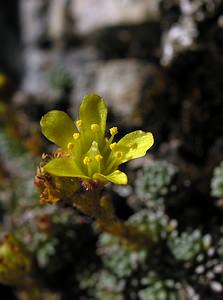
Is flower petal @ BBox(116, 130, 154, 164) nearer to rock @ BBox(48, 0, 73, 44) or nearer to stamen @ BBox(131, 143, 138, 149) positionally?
stamen @ BBox(131, 143, 138, 149)

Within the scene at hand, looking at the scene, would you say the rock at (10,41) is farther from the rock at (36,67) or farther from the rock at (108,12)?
the rock at (108,12)

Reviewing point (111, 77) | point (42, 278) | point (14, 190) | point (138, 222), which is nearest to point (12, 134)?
point (14, 190)

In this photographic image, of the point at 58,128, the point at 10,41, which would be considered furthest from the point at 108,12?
the point at 58,128

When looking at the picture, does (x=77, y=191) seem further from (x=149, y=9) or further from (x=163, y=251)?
(x=149, y=9)

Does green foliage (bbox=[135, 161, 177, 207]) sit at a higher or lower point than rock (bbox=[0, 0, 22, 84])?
lower

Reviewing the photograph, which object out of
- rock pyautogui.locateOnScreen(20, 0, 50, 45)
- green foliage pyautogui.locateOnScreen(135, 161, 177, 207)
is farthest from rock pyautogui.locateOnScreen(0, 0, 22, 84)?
green foliage pyautogui.locateOnScreen(135, 161, 177, 207)

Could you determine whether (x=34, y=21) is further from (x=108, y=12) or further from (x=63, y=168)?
(x=63, y=168)
